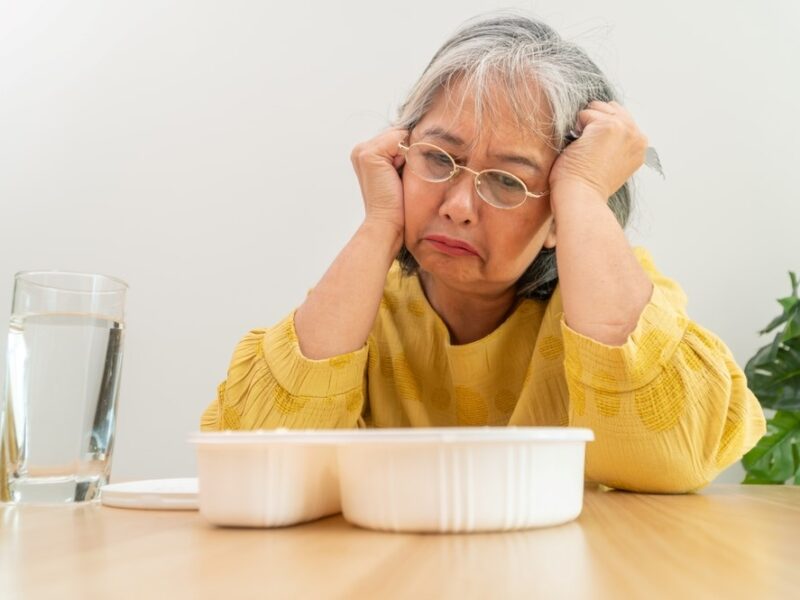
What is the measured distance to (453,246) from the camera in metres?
1.12

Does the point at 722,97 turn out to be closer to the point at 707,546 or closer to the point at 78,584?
the point at 707,546

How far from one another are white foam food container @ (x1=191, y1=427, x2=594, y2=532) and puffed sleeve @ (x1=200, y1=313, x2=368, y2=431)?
47cm

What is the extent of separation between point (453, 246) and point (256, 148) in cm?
151

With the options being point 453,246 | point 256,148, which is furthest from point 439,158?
point 256,148

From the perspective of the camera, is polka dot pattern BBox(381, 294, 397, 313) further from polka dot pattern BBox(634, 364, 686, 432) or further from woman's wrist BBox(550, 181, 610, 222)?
polka dot pattern BBox(634, 364, 686, 432)

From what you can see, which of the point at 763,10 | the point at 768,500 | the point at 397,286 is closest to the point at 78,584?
the point at 768,500

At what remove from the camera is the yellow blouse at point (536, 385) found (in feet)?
2.78

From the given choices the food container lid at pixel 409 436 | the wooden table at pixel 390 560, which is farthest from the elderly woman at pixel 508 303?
the food container lid at pixel 409 436

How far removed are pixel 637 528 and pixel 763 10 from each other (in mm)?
2371

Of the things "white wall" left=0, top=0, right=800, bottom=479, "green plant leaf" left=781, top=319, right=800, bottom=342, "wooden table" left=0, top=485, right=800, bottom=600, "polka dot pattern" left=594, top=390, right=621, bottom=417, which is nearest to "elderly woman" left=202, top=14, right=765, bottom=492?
"polka dot pattern" left=594, top=390, right=621, bottom=417

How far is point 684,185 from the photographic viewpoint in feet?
7.86

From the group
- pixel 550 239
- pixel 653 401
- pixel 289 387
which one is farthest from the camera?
pixel 550 239

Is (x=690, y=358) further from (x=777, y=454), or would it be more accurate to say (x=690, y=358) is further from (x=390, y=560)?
(x=777, y=454)

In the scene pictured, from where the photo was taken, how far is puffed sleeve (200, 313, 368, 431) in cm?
103
